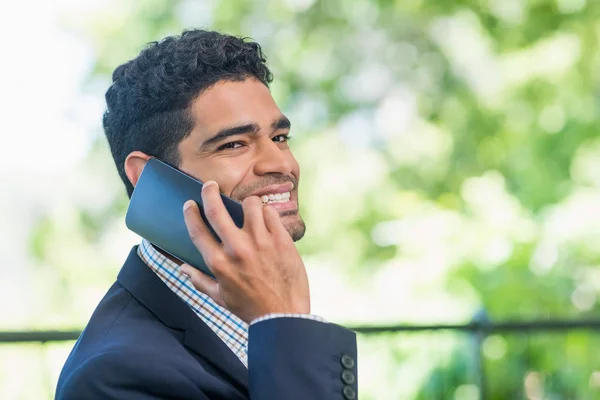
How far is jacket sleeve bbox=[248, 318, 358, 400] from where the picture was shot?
1.22 metres

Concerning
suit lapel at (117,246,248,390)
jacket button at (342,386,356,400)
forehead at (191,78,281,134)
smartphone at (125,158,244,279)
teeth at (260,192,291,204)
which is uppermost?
forehead at (191,78,281,134)

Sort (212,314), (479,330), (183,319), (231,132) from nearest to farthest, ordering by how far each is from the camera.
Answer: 1. (183,319)
2. (212,314)
3. (231,132)
4. (479,330)

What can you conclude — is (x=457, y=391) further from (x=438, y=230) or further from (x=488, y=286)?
(x=438, y=230)

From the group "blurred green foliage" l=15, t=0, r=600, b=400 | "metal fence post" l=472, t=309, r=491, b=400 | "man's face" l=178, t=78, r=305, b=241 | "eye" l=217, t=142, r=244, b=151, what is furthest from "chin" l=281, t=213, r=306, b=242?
"metal fence post" l=472, t=309, r=491, b=400

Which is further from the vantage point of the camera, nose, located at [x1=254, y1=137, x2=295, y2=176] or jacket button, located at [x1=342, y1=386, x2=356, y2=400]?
nose, located at [x1=254, y1=137, x2=295, y2=176]

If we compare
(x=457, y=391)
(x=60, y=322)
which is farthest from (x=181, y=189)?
(x=60, y=322)

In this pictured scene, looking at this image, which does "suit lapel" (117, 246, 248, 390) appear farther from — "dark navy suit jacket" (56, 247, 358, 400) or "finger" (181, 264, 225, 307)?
"finger" (181, 264, 225, 307)

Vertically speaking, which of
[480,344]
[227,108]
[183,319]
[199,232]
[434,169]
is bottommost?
[183,319]

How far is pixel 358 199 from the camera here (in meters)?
9.19

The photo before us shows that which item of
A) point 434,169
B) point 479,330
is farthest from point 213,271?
point 434,169

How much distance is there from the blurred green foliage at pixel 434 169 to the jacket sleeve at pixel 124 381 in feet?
7.77

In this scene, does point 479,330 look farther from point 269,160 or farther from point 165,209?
point 165,209

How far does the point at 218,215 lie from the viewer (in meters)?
1.31

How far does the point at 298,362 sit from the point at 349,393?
95 mm
